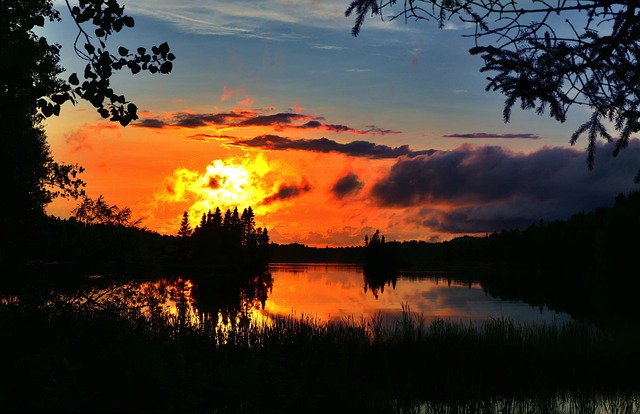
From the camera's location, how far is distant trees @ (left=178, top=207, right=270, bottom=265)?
145 meters

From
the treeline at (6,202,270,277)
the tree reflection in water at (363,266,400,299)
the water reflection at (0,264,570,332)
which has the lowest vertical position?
the tree reflection in water at (363,266,400,299)

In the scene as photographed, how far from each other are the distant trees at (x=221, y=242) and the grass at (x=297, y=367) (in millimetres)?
119924

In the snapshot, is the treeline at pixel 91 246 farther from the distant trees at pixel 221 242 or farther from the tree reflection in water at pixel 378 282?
the distant trees at pixel 221 242

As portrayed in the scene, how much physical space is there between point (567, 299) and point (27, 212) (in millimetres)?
61960

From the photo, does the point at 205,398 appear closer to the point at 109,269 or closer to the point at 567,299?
the point at 109,269

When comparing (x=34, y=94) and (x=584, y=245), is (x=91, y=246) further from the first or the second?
(x=584, y=245)

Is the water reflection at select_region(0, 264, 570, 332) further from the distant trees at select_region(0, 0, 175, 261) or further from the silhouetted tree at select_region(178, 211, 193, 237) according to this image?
the silhouetted tree at select_region(178, 211, 193, 237)

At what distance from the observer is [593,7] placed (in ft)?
23.8

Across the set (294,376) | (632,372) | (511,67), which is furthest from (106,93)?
(632,372)

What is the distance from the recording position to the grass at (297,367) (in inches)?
452

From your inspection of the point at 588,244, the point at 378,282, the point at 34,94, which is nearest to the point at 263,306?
the point at 34,94

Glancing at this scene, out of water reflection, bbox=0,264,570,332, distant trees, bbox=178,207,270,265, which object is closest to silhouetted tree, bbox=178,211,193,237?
distant trees, bbox=178,207,270,265

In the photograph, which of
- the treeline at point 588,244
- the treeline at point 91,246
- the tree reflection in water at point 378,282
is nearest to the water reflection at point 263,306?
the treeline at point 91,246

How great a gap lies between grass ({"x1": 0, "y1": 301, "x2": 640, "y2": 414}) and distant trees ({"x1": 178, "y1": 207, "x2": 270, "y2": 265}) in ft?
393
